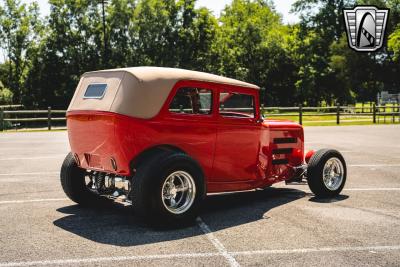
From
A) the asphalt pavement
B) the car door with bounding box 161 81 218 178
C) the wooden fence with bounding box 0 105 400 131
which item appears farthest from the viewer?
the wooden fence with bounding box 0 105 400 131

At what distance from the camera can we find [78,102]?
621cm

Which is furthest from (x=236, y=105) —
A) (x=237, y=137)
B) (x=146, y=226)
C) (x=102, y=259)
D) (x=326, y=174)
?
(x=102, y=259)

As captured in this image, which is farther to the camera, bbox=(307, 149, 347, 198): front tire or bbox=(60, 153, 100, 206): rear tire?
bbox=(307, 149, 347, 198): front tire

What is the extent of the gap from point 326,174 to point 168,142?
3.03m

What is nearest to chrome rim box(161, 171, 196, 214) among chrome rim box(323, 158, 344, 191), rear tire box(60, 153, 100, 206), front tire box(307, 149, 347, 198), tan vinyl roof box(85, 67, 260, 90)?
tan vinyl roof box(85, 67, 260, 90)

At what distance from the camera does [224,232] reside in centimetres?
534

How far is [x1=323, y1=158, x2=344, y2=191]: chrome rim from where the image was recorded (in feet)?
24.7

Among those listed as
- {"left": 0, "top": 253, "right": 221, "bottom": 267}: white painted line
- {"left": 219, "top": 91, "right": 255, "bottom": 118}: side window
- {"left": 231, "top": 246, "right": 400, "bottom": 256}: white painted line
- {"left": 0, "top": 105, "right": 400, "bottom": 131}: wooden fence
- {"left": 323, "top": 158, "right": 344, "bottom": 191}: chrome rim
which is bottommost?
{"left": 231, "top": 246, "right": 400, "bottom": 256}: white painted line

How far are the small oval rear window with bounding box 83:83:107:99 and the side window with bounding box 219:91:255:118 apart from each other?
1.57 m

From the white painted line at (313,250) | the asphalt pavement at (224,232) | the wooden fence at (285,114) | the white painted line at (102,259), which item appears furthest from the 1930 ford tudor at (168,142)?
the wooden fence at (285,114)

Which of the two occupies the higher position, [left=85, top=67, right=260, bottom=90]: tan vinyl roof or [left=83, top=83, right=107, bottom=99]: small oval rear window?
[left=85, top=67, right=260, bottom=90]: tan vinyl roof

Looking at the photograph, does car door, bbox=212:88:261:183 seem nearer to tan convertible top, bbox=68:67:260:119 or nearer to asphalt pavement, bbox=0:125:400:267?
asphalt pavement, bbox=0:125:400:267

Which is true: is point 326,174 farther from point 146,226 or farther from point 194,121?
point 146,226

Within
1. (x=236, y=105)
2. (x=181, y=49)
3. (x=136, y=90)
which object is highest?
(x=181, y=49)
